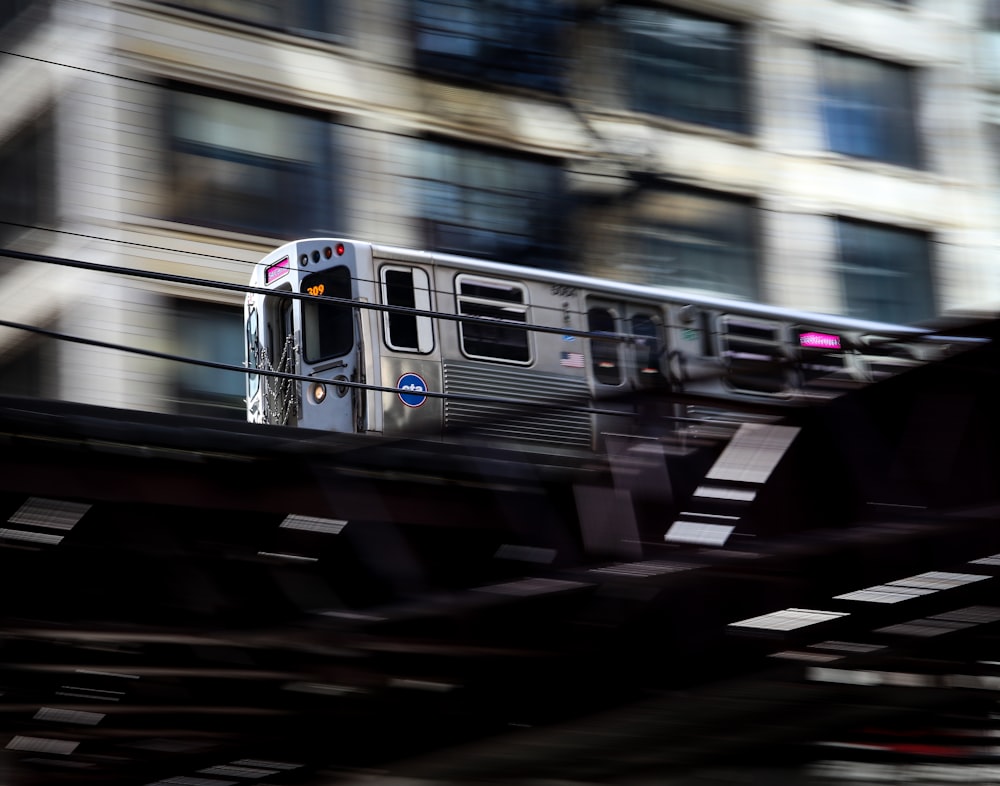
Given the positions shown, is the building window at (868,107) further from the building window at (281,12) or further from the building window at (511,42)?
the building window at (281,12)

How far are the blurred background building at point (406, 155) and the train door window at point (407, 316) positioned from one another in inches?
59.8

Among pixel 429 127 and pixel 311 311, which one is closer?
pixel 311 311

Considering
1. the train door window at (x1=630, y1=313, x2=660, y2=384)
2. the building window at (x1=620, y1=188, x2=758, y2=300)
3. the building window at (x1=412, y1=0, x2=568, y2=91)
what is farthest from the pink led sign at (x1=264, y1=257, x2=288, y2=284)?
the building window at (x1=620, y1=188, x2=758, y2=300)

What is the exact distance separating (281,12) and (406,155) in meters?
2.40

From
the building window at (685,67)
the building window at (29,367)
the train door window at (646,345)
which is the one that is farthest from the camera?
the building window at (685,67)

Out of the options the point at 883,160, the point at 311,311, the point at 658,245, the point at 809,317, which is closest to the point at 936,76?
the point at 883,160

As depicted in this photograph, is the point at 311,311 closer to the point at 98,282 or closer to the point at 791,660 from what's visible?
the point at 98,282

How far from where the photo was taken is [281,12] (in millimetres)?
18844

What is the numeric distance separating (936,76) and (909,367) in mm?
18374

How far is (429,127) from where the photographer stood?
18.5 m

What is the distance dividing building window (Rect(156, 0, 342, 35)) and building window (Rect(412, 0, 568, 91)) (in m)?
2.43

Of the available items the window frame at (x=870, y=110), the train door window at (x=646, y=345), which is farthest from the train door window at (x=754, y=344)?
the window frame at (x=870, y=110)

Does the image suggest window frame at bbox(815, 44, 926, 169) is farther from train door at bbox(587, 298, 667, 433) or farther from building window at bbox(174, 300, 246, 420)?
building window at bbox(174, 300, 246, 420)

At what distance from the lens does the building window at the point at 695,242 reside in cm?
1833
